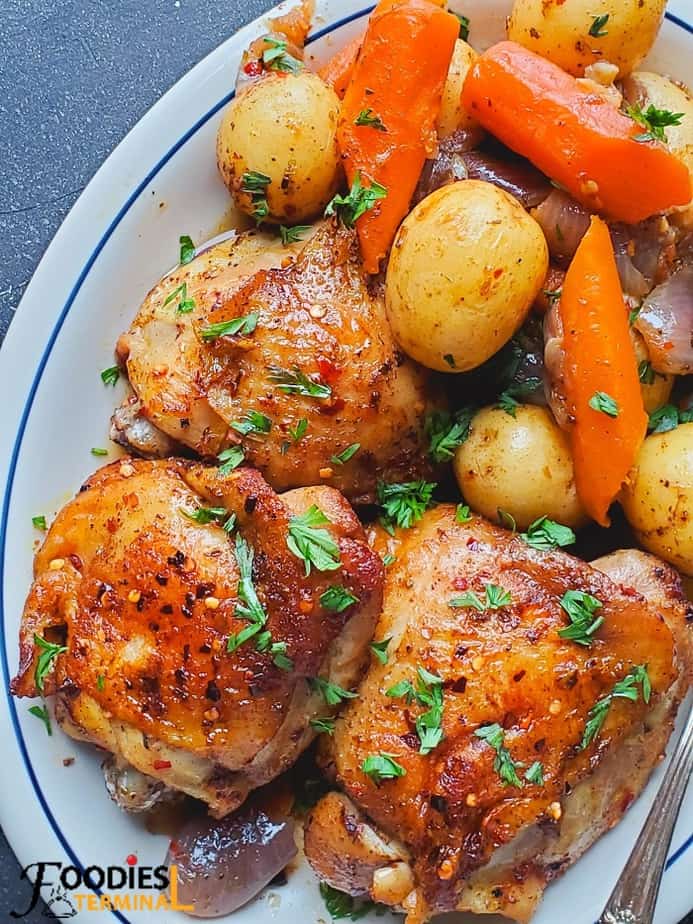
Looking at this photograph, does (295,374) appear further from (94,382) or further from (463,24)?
(463,24)

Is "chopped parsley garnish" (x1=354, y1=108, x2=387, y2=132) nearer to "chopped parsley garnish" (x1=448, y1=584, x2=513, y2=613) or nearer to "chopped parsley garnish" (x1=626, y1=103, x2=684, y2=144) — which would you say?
"chopped parsley garnish" (x1=626, y1=103, x2=684, y2=144)

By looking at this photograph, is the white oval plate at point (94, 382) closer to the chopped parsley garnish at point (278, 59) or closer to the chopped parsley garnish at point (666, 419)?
the chopped parsley garnish at point (278, 59)

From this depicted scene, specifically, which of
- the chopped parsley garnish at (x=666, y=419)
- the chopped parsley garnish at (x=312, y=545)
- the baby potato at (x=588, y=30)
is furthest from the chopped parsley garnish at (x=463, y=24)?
the chopped parsley garnish at (x=312, y=545)

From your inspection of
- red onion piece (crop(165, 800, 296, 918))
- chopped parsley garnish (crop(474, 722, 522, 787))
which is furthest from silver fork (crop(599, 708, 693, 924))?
red onion piece (crop(165, 800, 296, 918))

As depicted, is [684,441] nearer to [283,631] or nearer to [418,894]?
[283,631]

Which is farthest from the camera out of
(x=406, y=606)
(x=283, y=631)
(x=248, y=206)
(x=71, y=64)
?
(x=71, y=64)

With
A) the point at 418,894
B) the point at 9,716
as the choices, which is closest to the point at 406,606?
the point at 418,894

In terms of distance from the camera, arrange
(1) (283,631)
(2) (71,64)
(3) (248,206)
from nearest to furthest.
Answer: (1) (283,631) < (3) (248,206) < (2) (71,64)
